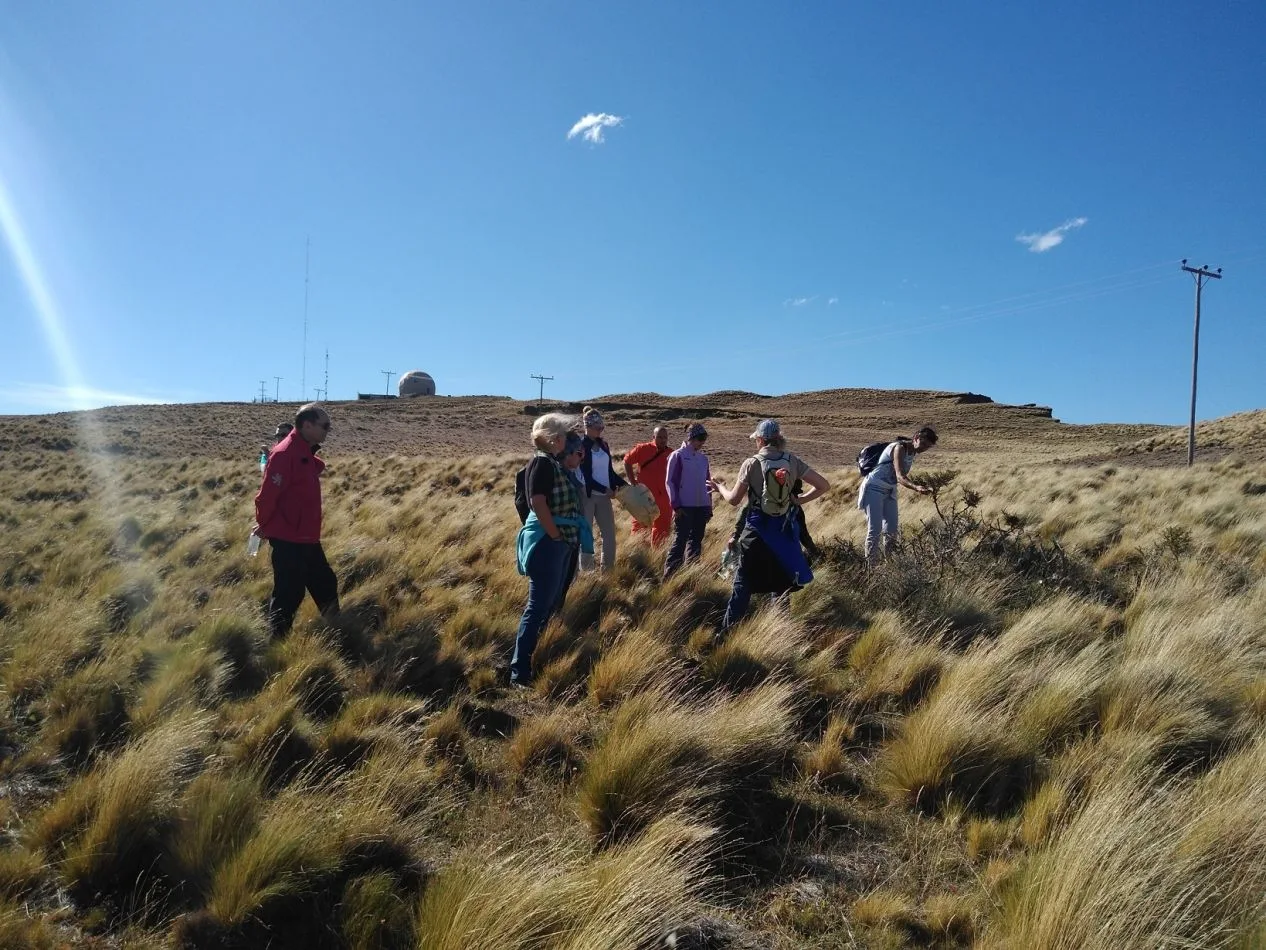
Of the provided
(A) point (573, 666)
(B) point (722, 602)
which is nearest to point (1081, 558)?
(B) point (722, 602)

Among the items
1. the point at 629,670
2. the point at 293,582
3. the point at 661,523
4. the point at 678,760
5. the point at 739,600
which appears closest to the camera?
the point at 678,760

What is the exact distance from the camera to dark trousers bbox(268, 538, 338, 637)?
5.24m

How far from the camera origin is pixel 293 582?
534cm

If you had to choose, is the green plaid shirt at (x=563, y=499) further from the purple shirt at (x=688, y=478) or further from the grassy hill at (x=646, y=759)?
the purple shirt at (x=688, y=478)

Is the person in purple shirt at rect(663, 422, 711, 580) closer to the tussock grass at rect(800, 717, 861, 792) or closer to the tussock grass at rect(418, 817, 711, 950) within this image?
the tussock grass at rect(800, 717, 861, 792)

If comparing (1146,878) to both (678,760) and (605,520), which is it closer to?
(678,760)

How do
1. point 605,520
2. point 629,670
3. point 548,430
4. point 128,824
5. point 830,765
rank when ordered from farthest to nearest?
point 605,520
point 548,430
point 629,670
point 830,765
point 128,824

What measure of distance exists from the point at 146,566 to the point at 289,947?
6.99m

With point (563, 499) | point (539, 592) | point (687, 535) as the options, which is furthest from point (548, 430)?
point (687, 535)

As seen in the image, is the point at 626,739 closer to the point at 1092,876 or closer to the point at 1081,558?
the point at 1092,876

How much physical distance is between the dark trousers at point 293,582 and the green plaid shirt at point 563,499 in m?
2.02

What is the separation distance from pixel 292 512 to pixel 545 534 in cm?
199

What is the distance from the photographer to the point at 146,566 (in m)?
7.84

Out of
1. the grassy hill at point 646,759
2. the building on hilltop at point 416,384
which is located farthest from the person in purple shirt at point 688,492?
the building on hilltop at point 416,384
